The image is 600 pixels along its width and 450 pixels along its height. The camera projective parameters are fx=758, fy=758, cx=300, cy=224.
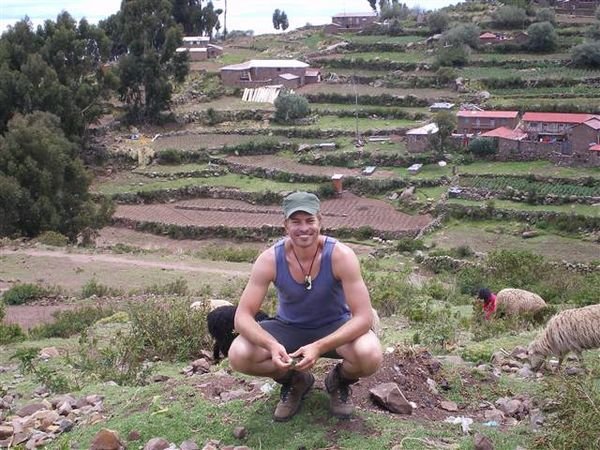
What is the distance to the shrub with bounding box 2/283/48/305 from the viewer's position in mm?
14716

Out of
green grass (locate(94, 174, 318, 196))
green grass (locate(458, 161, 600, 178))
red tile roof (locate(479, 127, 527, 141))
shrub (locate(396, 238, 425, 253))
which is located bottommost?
shrub (locate(396, 238, 425, 253))

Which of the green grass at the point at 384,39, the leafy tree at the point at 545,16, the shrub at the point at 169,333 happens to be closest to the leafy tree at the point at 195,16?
the green grass at the point at 384,39

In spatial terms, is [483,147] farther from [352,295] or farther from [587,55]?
[352,295]

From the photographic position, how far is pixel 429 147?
34344 mm

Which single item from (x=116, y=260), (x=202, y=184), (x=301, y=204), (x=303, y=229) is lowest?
(x=202, y=184)

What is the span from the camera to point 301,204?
4809 mm

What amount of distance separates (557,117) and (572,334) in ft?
95.7

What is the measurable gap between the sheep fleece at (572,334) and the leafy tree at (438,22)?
47633 millimetres

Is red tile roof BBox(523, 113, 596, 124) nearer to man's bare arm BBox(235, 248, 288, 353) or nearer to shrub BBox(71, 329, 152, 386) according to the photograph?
shrub BBox(71, 329, 152, 386)

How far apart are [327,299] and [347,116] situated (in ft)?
118

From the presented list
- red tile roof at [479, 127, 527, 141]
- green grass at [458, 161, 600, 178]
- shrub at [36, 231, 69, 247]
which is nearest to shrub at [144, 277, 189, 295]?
shrub at [36, 231, 69, 247]

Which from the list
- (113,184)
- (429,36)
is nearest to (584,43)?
Answer: (429,36)

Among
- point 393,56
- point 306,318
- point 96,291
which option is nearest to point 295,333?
point 306,318

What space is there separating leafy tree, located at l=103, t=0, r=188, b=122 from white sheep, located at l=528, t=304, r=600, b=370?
3611 cm
